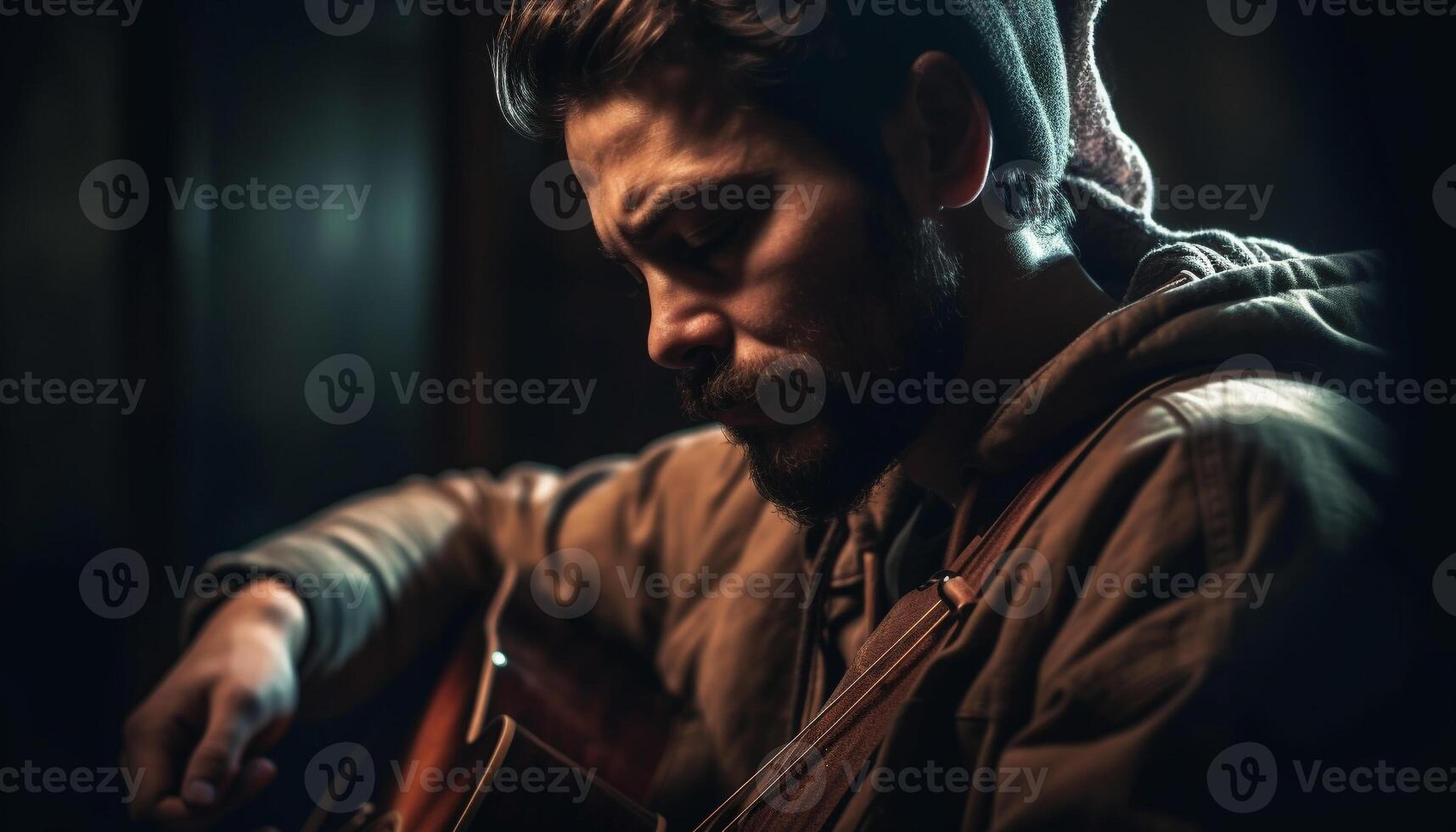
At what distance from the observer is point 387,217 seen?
6.70ft

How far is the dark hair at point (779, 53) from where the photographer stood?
81cm

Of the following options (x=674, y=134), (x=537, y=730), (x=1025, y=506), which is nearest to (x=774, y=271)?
(x=674, y=134)

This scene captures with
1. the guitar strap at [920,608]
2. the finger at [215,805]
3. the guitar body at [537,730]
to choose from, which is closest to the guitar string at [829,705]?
the guitar strap at [920,608]

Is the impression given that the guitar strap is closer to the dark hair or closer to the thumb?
the dark hair

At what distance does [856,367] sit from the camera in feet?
2.72

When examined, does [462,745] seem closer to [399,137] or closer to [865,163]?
[865,163]

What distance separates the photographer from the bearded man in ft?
1.94

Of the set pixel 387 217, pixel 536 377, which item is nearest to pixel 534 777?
pixel 536 377

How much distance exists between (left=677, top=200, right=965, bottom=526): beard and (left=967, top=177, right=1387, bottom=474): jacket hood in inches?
3.3

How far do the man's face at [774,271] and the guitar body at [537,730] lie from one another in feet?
1.16

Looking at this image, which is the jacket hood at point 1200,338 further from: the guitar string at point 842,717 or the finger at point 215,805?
the finger at point 215,805

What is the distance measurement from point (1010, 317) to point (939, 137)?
0.54 ft

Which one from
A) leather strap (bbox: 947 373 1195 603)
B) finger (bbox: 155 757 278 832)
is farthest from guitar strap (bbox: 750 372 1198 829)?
finger (bbox: 155 757 278 832)

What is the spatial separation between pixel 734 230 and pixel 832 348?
0.12m
